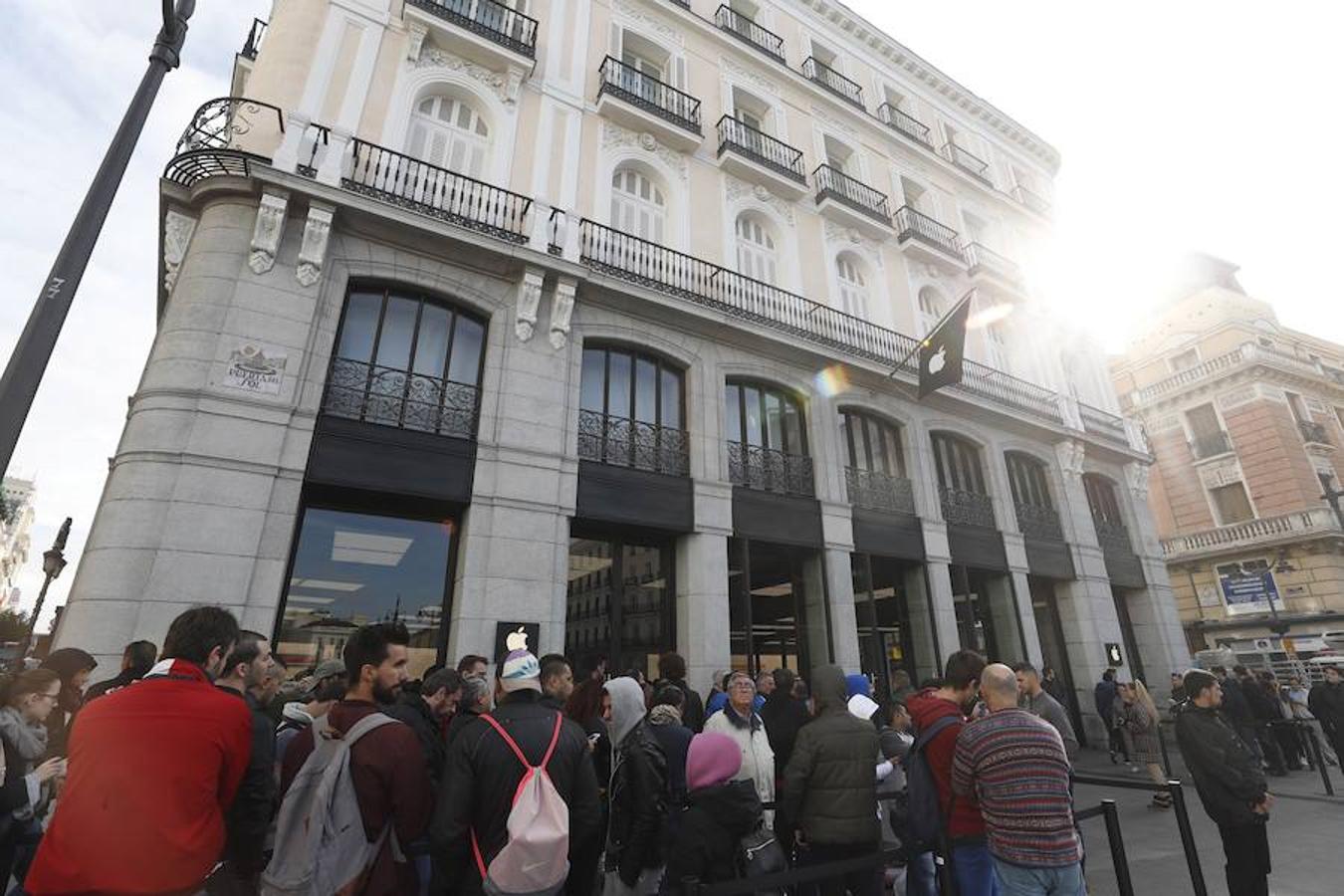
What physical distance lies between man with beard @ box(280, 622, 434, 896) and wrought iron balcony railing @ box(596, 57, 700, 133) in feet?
43.6

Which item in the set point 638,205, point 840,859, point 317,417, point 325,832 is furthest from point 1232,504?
point 325,832

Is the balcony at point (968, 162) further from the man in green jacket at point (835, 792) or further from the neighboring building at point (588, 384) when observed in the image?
the man in green jacket at point (835, 792)

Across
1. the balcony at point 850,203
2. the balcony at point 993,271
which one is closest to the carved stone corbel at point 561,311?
the balcony at point 850,203

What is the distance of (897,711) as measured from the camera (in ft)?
21.2

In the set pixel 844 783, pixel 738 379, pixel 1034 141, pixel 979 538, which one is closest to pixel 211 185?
pixel 738 379

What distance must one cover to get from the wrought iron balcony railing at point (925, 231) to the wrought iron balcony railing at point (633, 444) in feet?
34.9

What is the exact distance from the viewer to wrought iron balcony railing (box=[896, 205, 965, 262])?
17.2 m

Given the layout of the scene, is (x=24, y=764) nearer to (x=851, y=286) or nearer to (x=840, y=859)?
(x=840, y=859)

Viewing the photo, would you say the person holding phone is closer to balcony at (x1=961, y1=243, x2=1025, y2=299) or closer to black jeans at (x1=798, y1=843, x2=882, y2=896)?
black jeans at (x1=798, y1=843, x2=882, y2=896)

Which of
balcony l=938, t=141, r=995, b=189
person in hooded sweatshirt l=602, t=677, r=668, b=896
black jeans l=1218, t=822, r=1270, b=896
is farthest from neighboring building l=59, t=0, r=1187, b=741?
black jeans l=1218, t=822, r=1270, b=896

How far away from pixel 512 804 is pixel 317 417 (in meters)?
7.20

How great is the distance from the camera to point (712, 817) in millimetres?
3566

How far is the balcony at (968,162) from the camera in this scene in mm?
20634

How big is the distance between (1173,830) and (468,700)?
8364 mm
